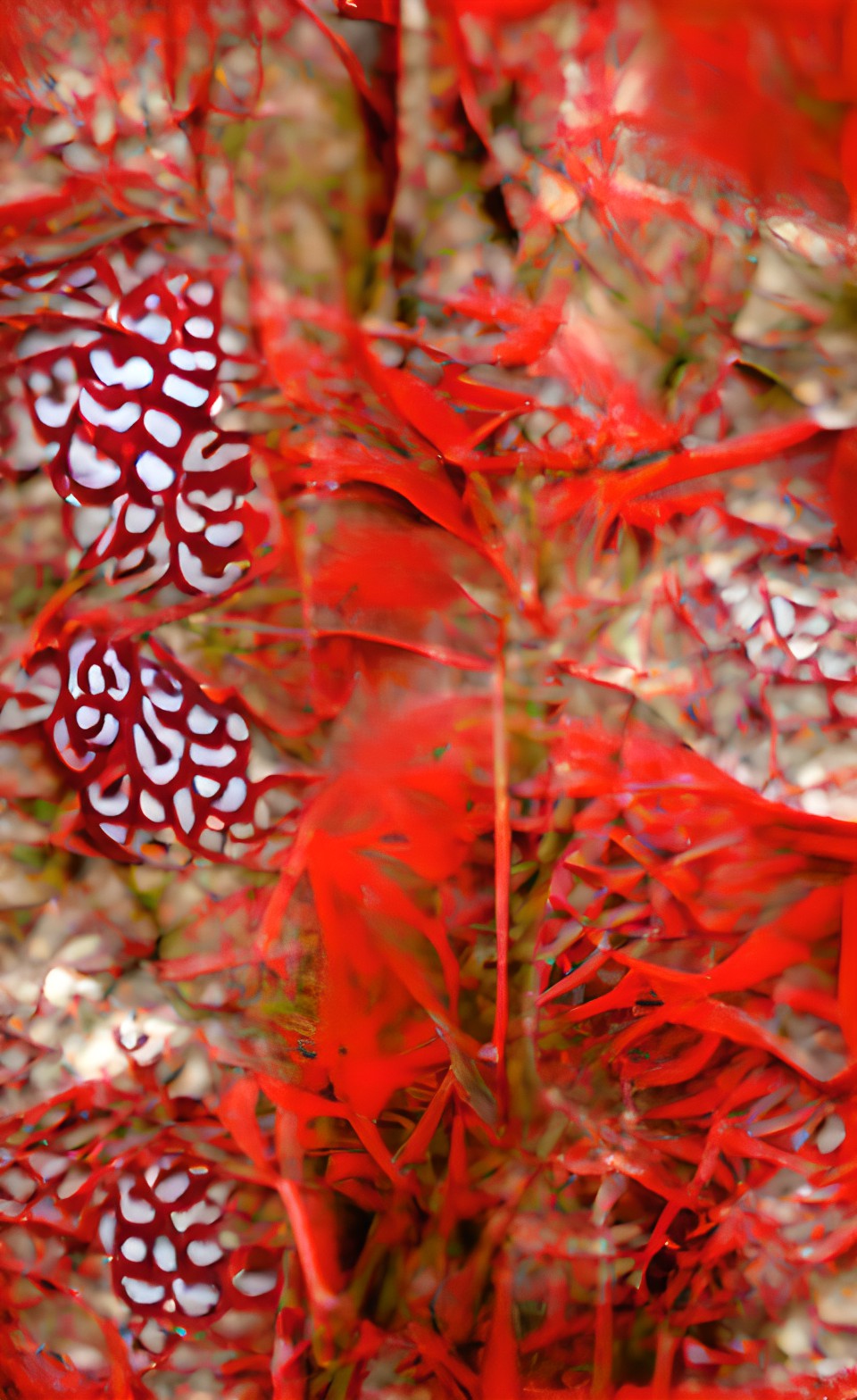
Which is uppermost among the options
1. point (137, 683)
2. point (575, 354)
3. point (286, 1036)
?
point (575, 354)

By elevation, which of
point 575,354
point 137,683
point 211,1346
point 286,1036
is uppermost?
point 575,354

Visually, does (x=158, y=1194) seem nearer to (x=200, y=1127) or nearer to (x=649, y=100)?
(x=200, y=1127)

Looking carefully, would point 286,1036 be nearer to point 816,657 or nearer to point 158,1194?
point 158,1194

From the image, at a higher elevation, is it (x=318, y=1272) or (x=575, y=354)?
(x=575, y=354)

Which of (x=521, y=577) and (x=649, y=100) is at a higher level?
(x=649, y=100)

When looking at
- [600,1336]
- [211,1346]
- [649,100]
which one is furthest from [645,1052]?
[649,100]

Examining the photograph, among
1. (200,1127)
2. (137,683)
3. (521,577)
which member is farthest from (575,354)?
(200,1127)
